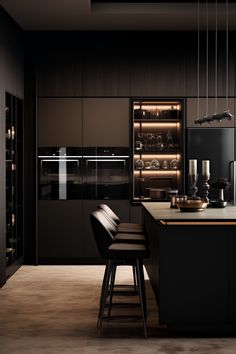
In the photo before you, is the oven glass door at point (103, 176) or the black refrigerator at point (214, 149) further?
the oven glass door at point (103, 176)

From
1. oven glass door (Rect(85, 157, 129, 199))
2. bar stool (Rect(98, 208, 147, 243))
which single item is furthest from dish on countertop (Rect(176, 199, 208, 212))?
oven glass door (Rect(85, 157, 129, 199))

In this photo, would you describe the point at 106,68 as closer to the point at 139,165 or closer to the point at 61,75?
the point at 61,75

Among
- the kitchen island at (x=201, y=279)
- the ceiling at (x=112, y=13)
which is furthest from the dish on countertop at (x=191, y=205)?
the ceiling at (x=112, y=13)

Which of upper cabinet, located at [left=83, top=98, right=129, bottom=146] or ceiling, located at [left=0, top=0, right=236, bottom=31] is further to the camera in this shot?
upper cabinet, located at [left=83, top=98, right=129, bottom=146]

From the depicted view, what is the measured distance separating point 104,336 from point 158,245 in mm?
848

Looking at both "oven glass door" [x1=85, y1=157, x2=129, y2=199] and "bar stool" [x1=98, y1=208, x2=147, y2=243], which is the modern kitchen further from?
"bar stool" [x1=98, y1=208, x2=147, y2=243]

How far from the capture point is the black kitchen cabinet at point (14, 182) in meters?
8.35

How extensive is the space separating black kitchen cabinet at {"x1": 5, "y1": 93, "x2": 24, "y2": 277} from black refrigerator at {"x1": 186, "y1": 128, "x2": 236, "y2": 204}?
7.48 feet

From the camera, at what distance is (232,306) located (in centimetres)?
550

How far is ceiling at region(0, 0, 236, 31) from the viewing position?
8008mm

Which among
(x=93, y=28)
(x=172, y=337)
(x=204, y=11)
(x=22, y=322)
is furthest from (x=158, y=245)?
(x=93, y=28)

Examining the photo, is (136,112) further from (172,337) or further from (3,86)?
(172,337)

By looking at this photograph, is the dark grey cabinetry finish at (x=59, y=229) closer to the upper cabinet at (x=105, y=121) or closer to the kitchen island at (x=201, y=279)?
the upper cabinet at (x=105, y=121)

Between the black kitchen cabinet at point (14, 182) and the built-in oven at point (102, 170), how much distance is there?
0.91 metres
